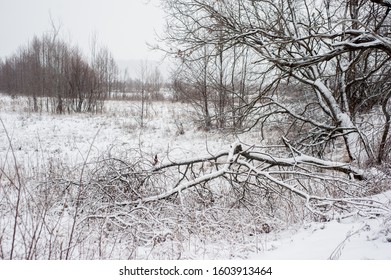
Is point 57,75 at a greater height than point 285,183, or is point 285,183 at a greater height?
point 57,75

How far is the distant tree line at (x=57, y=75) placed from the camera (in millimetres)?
6138

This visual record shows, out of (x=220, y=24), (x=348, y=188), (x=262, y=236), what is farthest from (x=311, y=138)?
(x=262, y=236)

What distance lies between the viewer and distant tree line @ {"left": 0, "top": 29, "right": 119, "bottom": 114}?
614cm

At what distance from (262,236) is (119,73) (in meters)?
12.4

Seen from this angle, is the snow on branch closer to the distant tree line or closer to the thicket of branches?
the thicket of branches

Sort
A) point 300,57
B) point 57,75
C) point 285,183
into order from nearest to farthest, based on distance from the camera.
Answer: point 285,183 → point 300,57 → point 57,75

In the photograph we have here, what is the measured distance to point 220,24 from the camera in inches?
253

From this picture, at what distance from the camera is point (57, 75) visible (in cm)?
840

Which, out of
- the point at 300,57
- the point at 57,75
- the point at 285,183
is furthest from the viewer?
the point at 57,75

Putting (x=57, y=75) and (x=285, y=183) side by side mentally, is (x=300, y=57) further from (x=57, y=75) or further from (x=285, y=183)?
(x=57, y=75)

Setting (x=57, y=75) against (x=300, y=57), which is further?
(x=57, y=75)

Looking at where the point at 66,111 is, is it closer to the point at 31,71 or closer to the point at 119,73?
the point at 119,73

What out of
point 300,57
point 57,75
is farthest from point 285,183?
point 57,75

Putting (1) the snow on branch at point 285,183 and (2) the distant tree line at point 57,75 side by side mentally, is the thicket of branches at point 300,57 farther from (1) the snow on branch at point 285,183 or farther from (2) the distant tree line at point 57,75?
(2) the distant tree line at point 57,75
